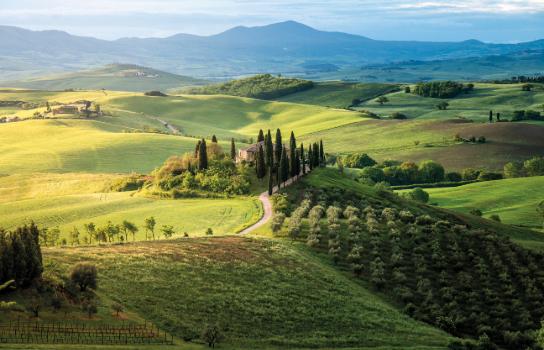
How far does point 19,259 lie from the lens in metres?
43.0

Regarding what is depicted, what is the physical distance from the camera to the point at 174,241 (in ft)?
206

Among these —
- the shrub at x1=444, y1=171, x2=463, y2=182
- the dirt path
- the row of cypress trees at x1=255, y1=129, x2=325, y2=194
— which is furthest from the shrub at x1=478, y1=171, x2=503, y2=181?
the dirt path

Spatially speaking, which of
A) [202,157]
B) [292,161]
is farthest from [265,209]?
[202,157]

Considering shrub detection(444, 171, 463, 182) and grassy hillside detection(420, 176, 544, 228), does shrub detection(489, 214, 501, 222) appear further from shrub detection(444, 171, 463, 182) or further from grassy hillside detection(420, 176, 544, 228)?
shrub detection(444, 171, 463, 182)

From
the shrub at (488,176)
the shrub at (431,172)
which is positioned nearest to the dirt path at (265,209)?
the shrub at (431,172)

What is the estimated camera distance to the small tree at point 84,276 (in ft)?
149

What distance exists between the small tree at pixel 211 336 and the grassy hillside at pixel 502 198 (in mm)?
77323

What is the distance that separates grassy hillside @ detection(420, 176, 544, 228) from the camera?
111062 millimetres

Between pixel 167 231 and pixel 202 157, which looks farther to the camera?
pixel 202 157

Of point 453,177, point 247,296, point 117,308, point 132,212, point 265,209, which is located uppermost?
point 117,308

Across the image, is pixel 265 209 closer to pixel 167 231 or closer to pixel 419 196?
pixel 167 231

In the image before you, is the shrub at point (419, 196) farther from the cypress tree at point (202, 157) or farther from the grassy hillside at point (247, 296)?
the grassy hillside at point (247, 296)

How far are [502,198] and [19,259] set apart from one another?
9930 cm

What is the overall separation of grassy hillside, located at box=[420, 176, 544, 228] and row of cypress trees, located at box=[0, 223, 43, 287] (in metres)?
84.1
